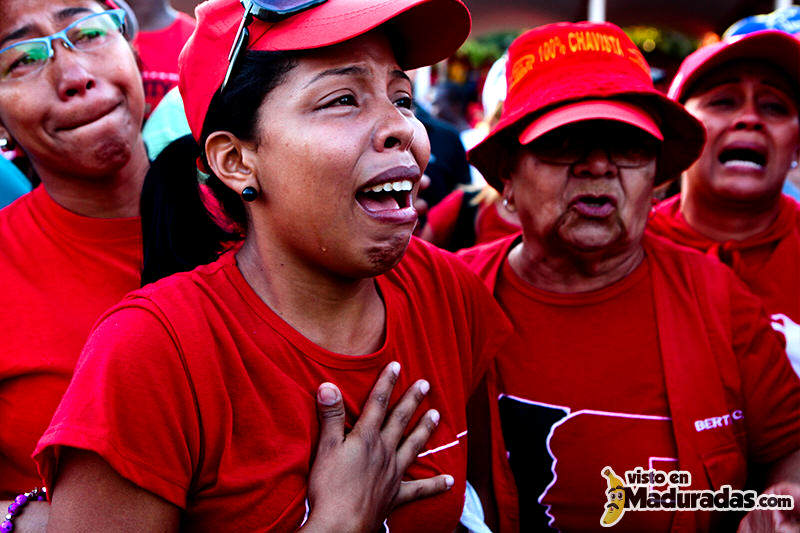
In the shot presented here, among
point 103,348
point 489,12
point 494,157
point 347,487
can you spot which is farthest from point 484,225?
point 489,12

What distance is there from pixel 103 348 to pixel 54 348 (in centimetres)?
56

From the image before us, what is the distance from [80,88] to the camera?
219cm

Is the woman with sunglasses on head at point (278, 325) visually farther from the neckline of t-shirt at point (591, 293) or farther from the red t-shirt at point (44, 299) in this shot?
the neckline of t-shirt at point (591, 293)

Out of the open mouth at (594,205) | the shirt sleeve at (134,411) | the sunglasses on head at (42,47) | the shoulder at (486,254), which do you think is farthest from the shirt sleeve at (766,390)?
the sunglasses on head at (42,47)

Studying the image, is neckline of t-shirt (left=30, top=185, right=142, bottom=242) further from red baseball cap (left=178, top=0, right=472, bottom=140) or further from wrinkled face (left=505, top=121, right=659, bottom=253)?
wrinkled face (left=505, top=121, right=659, bottom=253)

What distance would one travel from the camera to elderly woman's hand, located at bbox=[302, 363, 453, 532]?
1648mm

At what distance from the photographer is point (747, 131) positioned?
2727 millimetres

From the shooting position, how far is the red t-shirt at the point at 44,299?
6.43 ft

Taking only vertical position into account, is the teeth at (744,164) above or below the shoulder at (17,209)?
below

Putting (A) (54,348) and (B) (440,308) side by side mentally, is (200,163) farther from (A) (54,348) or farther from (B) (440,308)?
(B) (440,308)

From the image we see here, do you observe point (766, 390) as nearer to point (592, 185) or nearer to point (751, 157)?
point (592, 185)

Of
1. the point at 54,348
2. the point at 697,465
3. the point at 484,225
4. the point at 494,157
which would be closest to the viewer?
the point at 54,348

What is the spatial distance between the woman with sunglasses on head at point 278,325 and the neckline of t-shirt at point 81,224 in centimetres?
34

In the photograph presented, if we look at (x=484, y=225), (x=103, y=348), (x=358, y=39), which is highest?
(x=358, y=39)
